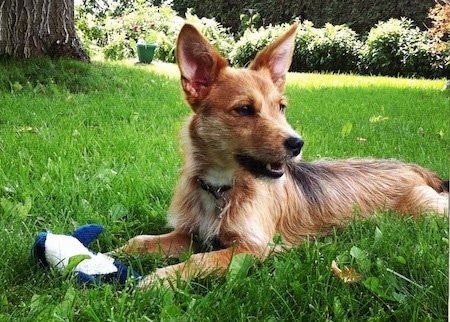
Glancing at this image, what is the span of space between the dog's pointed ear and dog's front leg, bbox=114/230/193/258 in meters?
1.10

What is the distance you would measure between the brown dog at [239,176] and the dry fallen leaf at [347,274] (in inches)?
20.9

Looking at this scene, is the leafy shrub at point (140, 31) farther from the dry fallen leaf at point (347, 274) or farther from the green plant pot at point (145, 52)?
the dry fallen leaf at point (347, 274)

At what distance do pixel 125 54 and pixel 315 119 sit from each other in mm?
12575

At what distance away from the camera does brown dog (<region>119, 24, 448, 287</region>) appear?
2953mm

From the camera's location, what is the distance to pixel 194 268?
2627 millimetres

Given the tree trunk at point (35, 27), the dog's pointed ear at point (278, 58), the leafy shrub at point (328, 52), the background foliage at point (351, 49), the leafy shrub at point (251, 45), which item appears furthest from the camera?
the leafy shrub at point (251, 45)

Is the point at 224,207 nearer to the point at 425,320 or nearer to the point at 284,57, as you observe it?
the point at 284,57

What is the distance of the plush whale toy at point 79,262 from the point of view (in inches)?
98.3

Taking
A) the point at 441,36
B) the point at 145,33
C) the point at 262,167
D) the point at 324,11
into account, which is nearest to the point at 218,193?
the point at 262,167

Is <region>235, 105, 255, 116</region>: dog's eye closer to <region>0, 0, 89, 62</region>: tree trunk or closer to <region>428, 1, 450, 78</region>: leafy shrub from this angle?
<region>0, 0, 89, 62</region>: tree trunk

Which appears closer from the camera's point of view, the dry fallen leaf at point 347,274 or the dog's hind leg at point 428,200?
the dry fallen leaf at point 347,274

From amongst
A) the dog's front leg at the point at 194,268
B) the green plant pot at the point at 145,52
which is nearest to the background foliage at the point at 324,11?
the green plant pot at the point at 145,52

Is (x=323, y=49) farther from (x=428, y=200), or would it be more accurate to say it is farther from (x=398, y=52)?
(x=428, y=200)

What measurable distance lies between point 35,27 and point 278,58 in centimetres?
618
